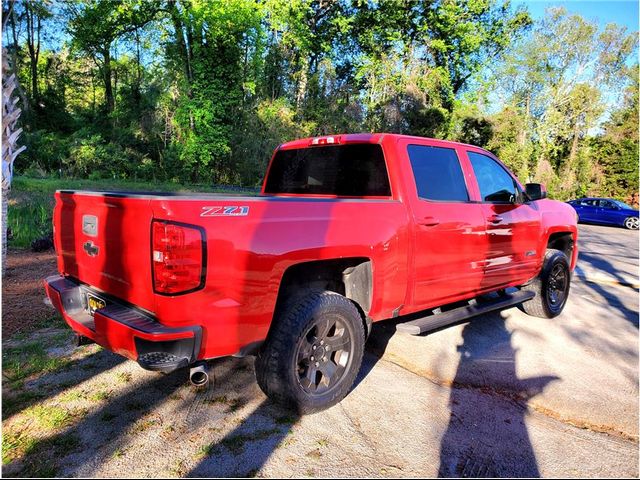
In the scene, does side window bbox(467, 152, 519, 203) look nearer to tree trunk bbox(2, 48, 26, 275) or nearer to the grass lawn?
tree trunk bbox(2, 48, 26, 275)

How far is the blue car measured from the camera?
812 inches

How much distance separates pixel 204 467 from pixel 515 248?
153 inches

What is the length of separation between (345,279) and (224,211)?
1293 millimetres

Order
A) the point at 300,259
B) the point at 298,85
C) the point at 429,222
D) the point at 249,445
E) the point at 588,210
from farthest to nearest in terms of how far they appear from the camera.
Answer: the point at 298,85, the point at 588,210, the point at 429,222, the point at 300,259, the point at 249,445

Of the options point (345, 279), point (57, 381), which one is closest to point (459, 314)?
point (345, 279)

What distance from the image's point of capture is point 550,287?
5.66 metres

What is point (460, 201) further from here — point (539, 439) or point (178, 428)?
point (178, 428)

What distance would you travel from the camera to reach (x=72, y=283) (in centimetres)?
324

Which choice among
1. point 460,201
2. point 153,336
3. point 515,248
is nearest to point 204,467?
point 153,336

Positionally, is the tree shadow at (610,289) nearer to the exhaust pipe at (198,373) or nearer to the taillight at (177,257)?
the exhaust pipe at (198,373)

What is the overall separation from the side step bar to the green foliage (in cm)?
1603

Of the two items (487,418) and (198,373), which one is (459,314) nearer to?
(487,418)


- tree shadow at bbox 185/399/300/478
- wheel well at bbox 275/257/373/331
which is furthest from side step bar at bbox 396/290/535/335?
tree shadow at bbox 185/399/300/478

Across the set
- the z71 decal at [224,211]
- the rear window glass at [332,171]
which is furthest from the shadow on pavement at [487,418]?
the z71 decal at [224,211]
